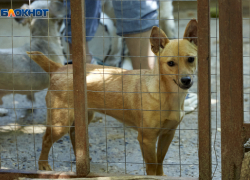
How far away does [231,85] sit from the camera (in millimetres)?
1893

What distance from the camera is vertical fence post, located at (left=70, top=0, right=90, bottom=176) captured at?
2002 millimetres

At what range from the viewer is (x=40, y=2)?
4.05 meters

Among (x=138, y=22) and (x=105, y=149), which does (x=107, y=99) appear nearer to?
(x=105, y=149)

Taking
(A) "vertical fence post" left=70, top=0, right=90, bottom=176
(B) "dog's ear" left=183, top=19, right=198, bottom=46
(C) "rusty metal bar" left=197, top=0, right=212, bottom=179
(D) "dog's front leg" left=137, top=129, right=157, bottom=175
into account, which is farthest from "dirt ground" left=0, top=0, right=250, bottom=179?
(B) "dog's ear" left=183, top=19, right=198, bottom=46

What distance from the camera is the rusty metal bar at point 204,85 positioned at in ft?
6.12

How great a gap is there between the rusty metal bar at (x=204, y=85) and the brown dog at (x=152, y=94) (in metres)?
0.38

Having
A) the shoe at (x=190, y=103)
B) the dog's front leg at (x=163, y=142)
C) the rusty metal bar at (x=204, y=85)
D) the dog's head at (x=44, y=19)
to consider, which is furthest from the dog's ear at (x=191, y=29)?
the dog's head at (x=44, y=19)

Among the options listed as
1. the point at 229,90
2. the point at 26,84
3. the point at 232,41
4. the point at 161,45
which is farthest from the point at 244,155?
the point at 26,84

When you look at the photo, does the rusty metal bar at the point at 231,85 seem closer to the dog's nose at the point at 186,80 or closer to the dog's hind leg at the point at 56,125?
the dog's nose at the point at 186,80

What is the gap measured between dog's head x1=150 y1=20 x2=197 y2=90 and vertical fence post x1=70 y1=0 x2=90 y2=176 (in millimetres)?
619

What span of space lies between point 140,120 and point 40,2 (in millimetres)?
2357

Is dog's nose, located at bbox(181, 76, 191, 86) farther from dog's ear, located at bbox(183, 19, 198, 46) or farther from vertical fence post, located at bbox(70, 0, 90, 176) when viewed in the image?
vertical fence post, located at bbox(70, 0, 90, 176)

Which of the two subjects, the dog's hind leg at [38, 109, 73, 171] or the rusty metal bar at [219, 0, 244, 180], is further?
the dog's hind leg at [38, 109, 73, 171]

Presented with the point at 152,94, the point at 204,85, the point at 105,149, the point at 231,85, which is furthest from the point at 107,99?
the point at 231,85
